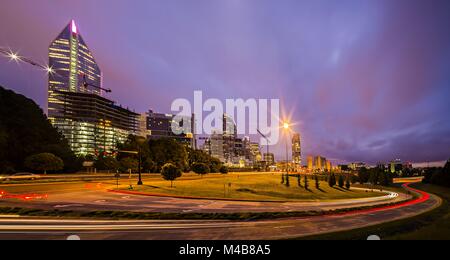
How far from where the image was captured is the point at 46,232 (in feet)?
43.5

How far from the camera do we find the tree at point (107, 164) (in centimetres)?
7856

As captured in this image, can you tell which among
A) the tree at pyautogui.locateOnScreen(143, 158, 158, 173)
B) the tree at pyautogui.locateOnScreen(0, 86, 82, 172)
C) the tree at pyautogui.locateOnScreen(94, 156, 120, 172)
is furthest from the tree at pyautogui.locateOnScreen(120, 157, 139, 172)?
the tree at pyautogui.locateOnScreen(0, 86, 82, 172)

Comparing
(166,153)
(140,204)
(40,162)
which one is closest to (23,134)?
(40,162)

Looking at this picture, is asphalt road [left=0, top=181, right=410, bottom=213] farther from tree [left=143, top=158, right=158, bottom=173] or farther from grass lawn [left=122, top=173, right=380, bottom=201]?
tree [left=143, top=158, right=158, bottom=173]

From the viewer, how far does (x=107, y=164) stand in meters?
78.7

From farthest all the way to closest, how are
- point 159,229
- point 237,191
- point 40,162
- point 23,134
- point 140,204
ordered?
point 23,134 → point 40,162 → point 237,191 → point 140,204 → point 159,229

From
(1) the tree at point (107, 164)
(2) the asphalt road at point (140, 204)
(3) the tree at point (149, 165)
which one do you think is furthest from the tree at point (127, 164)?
(2) the asphalt road at point (140, 204)

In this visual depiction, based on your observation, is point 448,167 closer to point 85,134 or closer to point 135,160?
point 135,160

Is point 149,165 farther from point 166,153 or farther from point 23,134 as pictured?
point 23,134

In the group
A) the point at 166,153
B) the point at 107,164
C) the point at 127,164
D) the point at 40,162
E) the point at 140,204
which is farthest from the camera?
the point at 166,153

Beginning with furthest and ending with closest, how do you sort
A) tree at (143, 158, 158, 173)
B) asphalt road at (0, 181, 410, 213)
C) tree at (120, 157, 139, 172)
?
tree at (143, 158, 158, 173) → tree at (120, 157, 139, 172) → asphalt road at (0, 181, 410, 213)

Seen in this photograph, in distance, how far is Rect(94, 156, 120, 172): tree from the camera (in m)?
78.6

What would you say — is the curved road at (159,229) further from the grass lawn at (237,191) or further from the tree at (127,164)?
the tree at (127,164)
